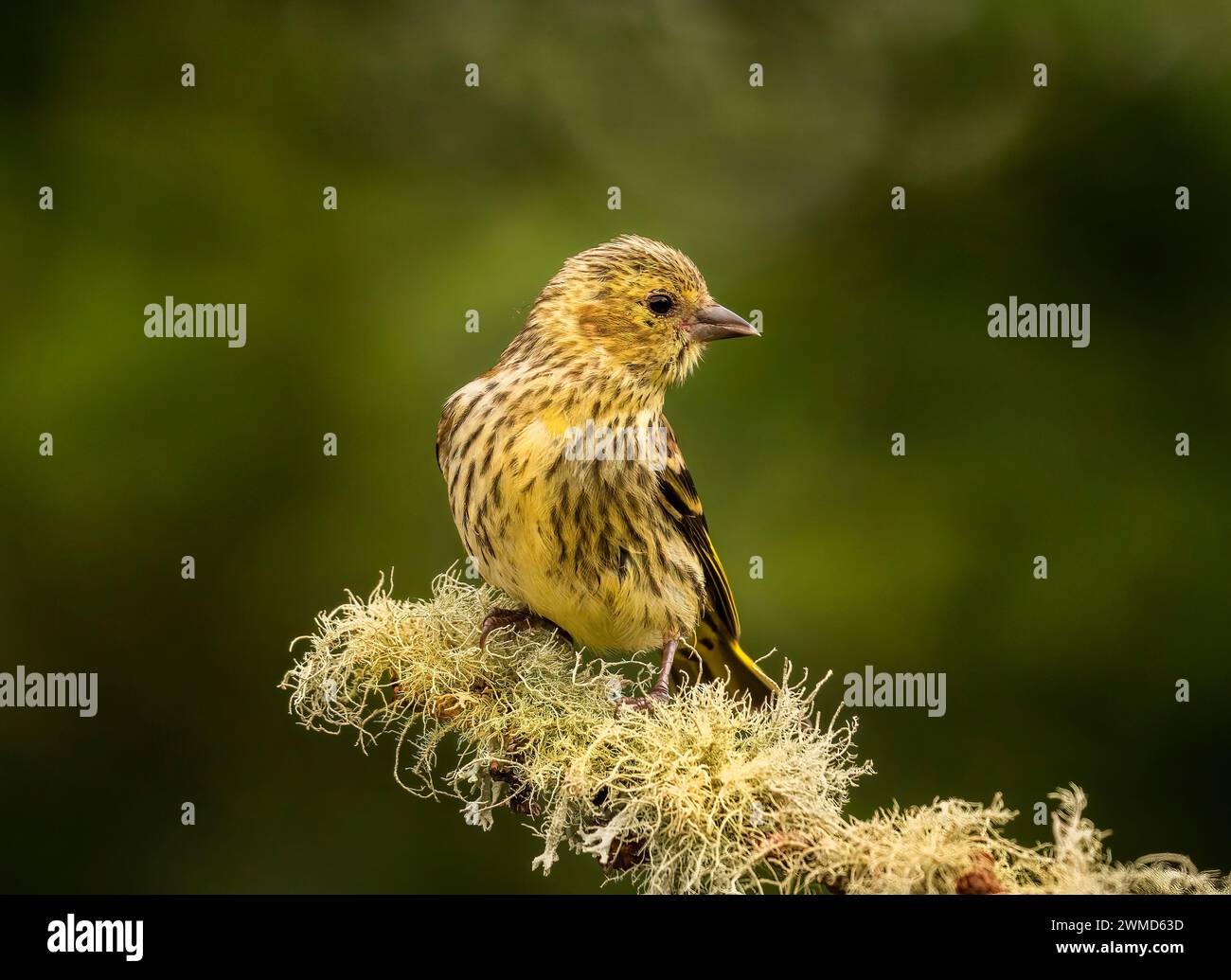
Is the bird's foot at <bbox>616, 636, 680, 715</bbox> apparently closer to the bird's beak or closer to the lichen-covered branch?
the lichen-covered branch

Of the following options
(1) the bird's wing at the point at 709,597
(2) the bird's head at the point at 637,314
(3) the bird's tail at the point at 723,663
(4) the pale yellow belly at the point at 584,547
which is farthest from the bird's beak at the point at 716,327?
(3) the bird's tail at the point at 723,663

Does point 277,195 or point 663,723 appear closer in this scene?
point 663,723

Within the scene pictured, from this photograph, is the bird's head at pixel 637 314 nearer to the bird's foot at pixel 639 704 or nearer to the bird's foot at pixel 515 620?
the bird's foot at pixel 515 620

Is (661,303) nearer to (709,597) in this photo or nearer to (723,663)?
(709,597)

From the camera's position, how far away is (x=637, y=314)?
3412 mm

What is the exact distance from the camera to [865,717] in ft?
15.5

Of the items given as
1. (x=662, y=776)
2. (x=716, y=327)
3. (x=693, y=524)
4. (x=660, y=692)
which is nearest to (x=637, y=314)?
(x=716, y=327)

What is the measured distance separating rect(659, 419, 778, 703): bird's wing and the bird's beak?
11.7 inches

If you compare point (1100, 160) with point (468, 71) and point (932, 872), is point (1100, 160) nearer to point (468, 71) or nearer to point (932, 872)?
point (468, 71)

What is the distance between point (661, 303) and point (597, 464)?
49 cm

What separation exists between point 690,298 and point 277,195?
2.38m

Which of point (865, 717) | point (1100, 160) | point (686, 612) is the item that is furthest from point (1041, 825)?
point (1100, 160)

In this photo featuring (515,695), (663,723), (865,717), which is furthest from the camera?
(865,717)

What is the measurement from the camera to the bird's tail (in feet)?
12.0
